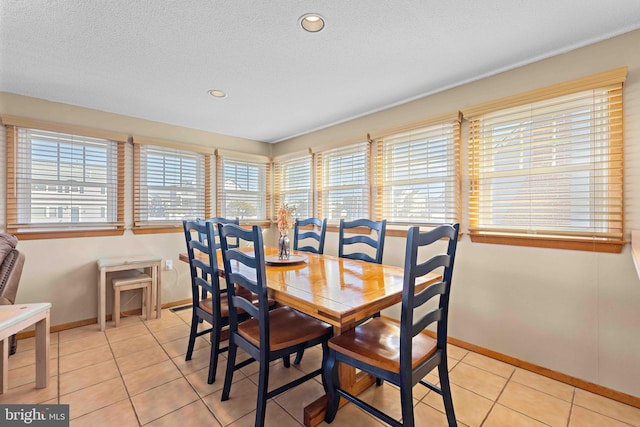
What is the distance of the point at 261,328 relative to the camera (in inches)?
62.7

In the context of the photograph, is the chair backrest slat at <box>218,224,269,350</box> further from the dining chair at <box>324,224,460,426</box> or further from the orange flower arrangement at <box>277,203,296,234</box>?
the orange flower arrangement at <box>277,203,296,234</box>

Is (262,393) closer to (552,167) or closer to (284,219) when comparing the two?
(284,219)

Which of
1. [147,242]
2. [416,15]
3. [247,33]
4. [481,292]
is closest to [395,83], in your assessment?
[416,15]

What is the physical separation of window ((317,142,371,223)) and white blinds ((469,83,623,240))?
47.5 inches

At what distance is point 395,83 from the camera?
8.60 ft

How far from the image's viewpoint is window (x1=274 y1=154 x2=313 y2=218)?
4.23 meters

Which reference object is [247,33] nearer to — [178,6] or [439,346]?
[178,6]

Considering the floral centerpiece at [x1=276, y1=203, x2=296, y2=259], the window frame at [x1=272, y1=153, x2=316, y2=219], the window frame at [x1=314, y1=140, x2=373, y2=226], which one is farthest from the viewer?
the window frame at [x1=272, y1=153, x2=316, y2=219]

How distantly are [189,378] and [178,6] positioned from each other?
240 cm

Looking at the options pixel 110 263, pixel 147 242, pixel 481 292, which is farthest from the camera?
pixel 147 242

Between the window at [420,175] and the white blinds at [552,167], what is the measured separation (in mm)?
179

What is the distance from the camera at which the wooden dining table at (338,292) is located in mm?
1344

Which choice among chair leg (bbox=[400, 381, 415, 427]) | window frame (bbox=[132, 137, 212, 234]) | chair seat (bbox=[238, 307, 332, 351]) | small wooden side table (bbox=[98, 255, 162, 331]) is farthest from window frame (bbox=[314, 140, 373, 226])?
chair leg (bbox=[400, 381, 415, 427])

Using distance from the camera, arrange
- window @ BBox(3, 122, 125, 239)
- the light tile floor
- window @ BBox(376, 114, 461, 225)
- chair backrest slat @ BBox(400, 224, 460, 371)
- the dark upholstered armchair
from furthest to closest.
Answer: window @ BBox(3, 122, 125, 239), window @ BBox(376, 114, 461, 225), the dark upholstered armchair, the light tile floor, chair backrest slat @ BBox(400, 224, 460, 371)
